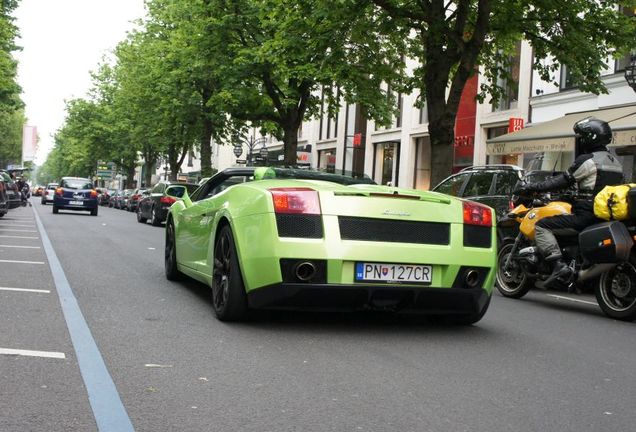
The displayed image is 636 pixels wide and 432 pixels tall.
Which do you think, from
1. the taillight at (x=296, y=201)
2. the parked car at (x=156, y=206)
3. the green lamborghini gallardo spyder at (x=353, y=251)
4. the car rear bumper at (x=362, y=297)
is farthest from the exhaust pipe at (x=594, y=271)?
the parked car at (x=156, y=206)

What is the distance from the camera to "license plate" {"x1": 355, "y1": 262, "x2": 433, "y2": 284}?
581 centimetres

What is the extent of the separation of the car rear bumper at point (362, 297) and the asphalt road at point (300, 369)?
0.22 metres

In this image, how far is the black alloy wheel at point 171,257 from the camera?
894 cm

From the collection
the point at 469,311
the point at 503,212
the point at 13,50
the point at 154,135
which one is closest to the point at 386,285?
the point at 469,311

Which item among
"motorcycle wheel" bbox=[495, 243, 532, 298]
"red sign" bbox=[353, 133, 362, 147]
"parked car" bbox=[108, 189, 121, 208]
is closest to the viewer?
"motorcycle wheel" bbox=[495, 243, 532, 298]

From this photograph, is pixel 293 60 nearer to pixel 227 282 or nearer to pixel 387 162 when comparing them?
pixel 227 282

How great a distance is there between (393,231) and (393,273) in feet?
0.99

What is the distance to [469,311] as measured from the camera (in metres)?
6.31

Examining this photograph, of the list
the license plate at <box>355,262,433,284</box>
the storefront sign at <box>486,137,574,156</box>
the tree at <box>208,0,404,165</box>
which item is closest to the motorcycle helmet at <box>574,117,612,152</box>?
the license plate at <box>355,262,433,284</box>

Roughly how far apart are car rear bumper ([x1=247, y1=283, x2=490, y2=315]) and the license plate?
54mm

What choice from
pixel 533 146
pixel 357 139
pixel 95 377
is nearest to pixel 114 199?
pixel 357 139

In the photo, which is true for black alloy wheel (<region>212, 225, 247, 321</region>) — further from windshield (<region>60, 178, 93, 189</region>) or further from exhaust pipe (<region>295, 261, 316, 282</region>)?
windshield (<region>60, 178, 93, 189</region>)

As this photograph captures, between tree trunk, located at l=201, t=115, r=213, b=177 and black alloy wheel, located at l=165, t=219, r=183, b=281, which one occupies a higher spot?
tree trunk, located at l=201, t=115, r=213, b=177

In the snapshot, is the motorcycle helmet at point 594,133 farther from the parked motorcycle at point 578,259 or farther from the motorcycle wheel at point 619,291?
the motorcycle wheel at point 619,291
